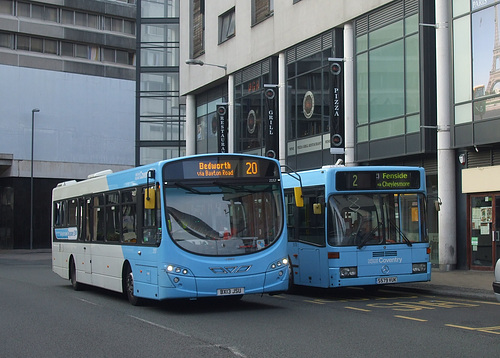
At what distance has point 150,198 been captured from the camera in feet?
41.2

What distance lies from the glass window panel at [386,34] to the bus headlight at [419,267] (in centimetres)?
1061

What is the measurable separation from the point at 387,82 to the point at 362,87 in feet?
5.18

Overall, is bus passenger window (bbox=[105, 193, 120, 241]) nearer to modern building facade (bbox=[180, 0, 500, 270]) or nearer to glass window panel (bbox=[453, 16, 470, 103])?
modern building facade (bbox=[180, 0, 500, 270])

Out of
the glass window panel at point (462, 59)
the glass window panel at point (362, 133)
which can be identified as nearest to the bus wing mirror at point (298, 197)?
the glass window panel at point (462, 59)

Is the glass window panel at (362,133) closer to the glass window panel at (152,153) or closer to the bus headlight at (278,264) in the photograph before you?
the bus headlight at (278,264)

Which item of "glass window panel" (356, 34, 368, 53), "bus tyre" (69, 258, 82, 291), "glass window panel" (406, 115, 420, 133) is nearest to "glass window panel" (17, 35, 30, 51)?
"glass window panel" (356, 34, 368, 53)

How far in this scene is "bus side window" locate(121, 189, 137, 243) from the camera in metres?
14.0

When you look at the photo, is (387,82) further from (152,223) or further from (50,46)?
(50,46)

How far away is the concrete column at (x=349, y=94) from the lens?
25.9 meters

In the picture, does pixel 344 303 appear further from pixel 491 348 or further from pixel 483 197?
pixel 483 197

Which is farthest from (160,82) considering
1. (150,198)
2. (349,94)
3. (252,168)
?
(150,198)

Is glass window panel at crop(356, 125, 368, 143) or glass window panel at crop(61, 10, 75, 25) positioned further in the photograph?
glass window panel at crop(61, 10, 75, 25)

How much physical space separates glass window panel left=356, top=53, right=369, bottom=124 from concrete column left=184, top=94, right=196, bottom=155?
1637 cm

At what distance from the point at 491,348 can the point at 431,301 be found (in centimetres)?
591
